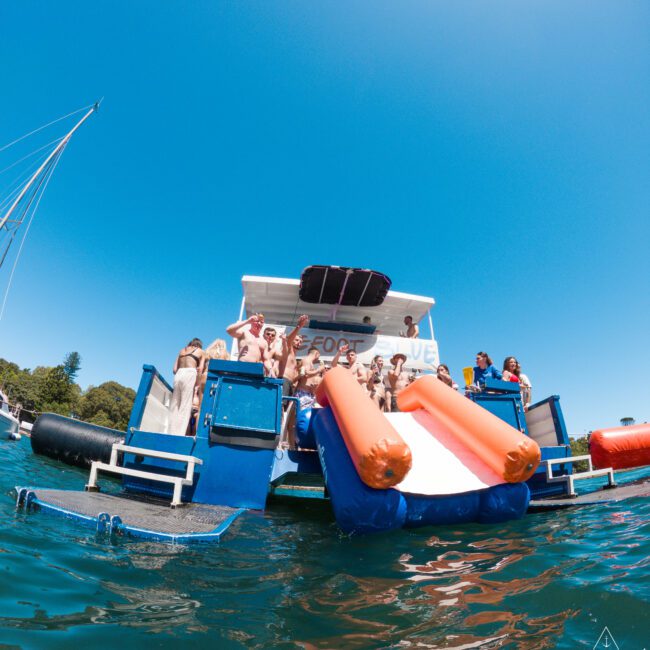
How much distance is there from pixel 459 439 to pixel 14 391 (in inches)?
2030

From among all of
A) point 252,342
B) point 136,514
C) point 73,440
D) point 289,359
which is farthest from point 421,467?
point 73,440

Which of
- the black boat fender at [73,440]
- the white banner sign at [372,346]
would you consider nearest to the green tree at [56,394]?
the black boat fender at [73,440]

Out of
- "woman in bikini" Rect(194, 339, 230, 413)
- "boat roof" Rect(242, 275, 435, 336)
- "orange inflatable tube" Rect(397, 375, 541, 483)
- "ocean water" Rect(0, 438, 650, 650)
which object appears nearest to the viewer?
"ocean water" Rect(0, 438, 650, 650)

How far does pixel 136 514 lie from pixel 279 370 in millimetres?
3437

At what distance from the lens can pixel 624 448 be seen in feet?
17.8

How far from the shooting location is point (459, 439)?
167 inches

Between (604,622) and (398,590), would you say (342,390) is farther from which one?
(604,622)

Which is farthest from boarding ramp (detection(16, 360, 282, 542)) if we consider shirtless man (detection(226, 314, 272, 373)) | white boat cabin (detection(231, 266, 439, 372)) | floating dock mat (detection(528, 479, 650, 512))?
white boat cabin (detection(231, 266, 439, 372))

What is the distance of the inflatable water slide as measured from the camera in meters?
3.23

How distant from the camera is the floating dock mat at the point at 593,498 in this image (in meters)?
4.67

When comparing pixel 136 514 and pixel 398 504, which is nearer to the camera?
pixel 398 504

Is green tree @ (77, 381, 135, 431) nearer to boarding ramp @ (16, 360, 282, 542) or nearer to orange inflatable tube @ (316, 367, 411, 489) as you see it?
boarding ramp @ (16, 360, 282, 542)

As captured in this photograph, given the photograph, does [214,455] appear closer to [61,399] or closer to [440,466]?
[440,466]

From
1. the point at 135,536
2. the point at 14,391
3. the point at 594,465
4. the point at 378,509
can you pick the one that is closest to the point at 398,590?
the point at 378,509
